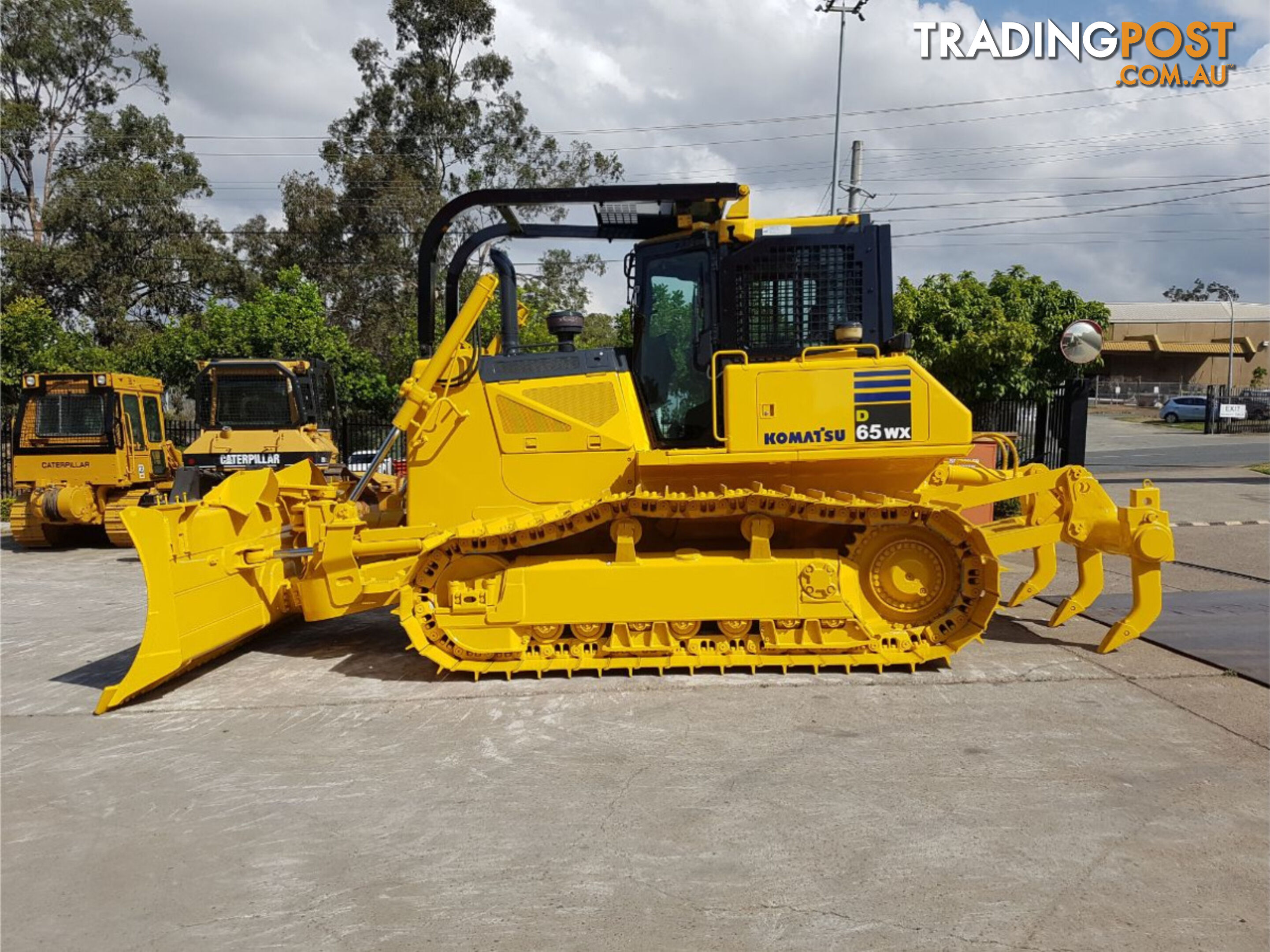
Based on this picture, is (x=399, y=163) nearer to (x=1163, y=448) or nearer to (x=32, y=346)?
(x=32, y=346)

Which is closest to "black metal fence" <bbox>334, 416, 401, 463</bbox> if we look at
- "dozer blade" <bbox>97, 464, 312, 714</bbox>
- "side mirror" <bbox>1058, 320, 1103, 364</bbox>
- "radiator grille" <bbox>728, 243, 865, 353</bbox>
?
"dozer blade" <bbox>97, 464, 312, 714</bbox>

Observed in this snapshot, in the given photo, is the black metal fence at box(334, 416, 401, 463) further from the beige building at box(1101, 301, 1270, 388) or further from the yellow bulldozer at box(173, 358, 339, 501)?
the beige building at box(1101, 301, 1270, 388)

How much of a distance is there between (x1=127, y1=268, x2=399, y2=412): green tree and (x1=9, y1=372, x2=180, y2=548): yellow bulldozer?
803 cm

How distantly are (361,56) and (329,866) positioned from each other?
31.3m

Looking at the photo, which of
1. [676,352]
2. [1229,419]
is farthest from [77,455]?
[1229,419]

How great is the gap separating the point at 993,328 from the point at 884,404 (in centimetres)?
979

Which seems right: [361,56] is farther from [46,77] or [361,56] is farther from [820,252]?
[820,252]

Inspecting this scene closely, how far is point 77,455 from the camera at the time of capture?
42.6 feet

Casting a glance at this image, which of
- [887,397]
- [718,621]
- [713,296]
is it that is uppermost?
[713,296]

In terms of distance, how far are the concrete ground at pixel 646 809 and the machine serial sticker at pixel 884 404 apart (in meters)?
1.59

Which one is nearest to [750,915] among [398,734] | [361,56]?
[398,734]

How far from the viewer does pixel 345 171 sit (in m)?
28.9

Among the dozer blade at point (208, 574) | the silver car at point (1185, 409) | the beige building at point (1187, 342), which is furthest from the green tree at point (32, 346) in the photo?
the beige building at point (1187, 342)

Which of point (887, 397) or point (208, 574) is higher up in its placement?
point (887, 397)
